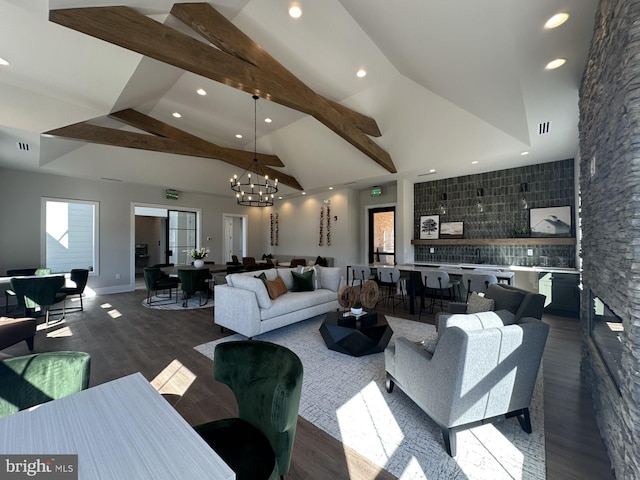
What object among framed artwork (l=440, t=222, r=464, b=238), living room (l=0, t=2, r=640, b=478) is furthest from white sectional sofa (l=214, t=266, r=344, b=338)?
framed artwork (l=440, t=222, r=464, b=238)

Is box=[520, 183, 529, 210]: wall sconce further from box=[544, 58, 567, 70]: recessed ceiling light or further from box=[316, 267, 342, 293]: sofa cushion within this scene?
box=[316, 267, 342, 293]: sofa cushion

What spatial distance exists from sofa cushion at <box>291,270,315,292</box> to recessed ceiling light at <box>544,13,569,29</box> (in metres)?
4.27

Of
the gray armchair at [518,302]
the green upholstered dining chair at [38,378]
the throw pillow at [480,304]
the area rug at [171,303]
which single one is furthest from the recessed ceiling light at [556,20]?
the area rug at [171,303]

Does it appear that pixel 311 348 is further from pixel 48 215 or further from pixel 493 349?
pixel 48 215

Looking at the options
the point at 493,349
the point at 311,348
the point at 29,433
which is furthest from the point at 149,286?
the point at 493,349

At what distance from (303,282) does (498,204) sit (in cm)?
485

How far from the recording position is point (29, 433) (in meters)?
0.90

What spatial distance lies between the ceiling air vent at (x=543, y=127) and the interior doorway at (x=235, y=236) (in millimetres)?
9013

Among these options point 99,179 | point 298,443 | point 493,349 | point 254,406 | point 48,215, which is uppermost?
point 99,179

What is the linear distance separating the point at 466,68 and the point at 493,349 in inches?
129

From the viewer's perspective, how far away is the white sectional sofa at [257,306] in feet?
12.2

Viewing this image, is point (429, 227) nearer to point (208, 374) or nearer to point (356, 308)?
point (356, 308)

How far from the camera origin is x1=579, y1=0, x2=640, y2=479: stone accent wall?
1376 mm

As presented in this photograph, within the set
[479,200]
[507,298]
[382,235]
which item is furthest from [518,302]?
[382,235]
